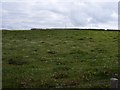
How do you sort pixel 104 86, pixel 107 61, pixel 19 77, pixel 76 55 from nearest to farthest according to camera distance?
pixel 104 86 < pixel 19 77 < pixel 107 61 < pixel 76 55

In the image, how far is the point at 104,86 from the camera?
18.0m

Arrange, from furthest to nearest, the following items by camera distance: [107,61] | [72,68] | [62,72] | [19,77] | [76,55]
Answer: [76,55], [107,61], [72,68], [62,72], [19,77]

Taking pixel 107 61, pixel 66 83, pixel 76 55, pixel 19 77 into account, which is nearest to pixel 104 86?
pixel 66 83

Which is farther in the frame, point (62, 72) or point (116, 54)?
point (116, 54)

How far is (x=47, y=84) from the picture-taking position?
19.5 metres

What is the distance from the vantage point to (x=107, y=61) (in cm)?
2755

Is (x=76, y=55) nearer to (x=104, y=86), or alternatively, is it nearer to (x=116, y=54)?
(x=116, y=54)

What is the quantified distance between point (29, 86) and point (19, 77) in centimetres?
236

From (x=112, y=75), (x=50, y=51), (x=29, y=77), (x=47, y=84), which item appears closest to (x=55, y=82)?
(x=47, y=84)

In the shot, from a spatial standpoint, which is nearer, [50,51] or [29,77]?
[29,77]

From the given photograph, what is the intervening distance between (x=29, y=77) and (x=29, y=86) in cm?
222

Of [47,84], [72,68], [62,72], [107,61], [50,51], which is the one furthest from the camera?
[50,51]

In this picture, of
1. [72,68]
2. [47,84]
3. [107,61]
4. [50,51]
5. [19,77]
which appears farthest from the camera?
[50,51]

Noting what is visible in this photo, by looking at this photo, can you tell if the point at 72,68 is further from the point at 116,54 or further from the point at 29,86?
the point at 116,54
